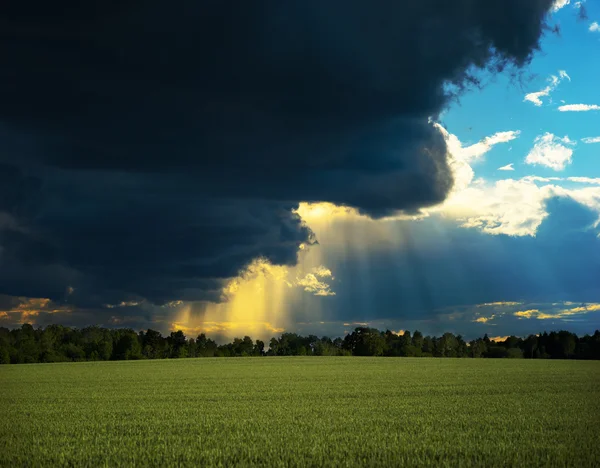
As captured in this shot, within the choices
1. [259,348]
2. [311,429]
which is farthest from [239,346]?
[311,429]

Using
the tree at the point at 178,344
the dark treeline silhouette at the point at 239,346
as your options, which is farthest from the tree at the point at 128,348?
the tree at the point at 178,344

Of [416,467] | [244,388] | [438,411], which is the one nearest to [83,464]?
[416,467]

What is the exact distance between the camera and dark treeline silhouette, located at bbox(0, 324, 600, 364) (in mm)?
143625

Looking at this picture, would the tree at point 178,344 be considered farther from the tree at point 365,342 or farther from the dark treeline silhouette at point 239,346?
the tree at point 365,342

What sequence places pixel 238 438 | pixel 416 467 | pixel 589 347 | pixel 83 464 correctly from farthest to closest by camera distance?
pixel 589 347 < pixel 238 438 < pixel 83 464 < pixel 416 467

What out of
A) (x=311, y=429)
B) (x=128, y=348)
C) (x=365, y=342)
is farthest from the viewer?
(x=365, y=342)

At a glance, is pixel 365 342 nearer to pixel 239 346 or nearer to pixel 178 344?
pixel 239 346

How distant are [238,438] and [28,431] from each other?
987 cm

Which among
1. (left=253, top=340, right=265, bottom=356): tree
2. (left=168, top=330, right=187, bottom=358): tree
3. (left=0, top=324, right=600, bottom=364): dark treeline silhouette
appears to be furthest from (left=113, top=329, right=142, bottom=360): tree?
(left=253, top=340, right=265, bottom=356): tree

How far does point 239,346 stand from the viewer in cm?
17812

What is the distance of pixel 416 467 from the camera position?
15.3m

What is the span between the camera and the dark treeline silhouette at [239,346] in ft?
471

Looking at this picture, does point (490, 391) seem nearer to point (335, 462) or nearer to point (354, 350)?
point (335, 462)

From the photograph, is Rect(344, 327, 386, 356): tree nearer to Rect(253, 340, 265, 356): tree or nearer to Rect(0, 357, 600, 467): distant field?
Rect(253, 340, 265, 356): tree
